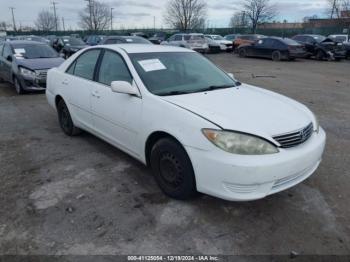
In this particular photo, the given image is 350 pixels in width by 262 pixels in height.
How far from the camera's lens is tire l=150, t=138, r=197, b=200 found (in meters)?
3.05

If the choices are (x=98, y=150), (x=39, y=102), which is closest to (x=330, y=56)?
(x=39, y=102)

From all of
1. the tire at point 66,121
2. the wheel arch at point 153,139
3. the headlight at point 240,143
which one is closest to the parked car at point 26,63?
the tire at point 66,121

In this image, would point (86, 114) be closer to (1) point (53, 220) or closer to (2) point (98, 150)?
(2) point (98, 150)

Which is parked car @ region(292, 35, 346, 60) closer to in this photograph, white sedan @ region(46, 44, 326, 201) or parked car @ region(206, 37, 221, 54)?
parked car @ region(206, 37, 221, 54)

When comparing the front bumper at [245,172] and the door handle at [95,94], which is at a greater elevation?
the door handle at [95,94]

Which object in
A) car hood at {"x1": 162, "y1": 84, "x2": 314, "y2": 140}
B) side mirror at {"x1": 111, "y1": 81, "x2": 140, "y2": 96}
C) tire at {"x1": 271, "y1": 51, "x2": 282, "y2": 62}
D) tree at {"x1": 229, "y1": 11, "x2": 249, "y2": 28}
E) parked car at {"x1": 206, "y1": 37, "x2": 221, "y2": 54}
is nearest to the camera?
car hood at {"x1": 162, "y1": 84, "x2": 314, "y2": 140}

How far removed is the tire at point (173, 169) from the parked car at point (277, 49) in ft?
62.4

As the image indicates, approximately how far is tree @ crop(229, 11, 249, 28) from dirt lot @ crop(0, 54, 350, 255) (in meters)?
54.2

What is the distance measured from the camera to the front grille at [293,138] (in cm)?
289

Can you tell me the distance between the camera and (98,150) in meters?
4.74

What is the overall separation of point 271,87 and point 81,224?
892cm

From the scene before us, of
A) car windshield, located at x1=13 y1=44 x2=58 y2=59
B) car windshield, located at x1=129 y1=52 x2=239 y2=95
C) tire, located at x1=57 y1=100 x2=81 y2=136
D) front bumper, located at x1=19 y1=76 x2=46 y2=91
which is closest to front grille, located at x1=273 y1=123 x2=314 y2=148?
car windshield, located at x1=129 y1=52 x2=239 y2=95

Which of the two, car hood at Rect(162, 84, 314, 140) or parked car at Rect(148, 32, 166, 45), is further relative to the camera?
parked car at Rect(148, 32, 166, 45)

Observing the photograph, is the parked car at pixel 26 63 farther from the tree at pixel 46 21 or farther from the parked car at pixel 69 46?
the tree at pixel 46 21
